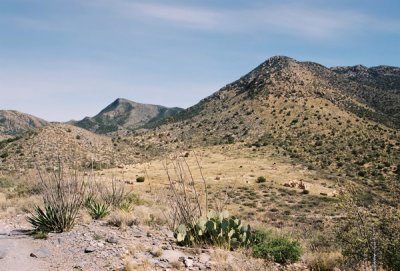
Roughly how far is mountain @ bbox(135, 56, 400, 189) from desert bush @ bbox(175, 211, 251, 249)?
3862 centimetres

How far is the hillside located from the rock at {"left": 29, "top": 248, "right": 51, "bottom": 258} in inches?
1462

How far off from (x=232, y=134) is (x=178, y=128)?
1579 cm

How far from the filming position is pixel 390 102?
85.2 meters

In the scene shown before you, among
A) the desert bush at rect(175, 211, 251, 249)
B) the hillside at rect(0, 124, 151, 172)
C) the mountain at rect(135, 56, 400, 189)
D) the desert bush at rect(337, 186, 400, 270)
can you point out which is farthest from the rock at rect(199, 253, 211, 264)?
the mountain at rect(135, 56, 400, 189)

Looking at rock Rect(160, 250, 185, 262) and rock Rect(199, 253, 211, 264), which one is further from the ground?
rock Rect(199, 253, 211, 264)

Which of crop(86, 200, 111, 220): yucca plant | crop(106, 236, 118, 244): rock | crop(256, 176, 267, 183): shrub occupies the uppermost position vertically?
crop(86, 200, 111, 220): yucca plant

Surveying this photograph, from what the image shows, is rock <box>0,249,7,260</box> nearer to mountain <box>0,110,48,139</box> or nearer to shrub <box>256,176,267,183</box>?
shrub <box>256,176,267,183</box>

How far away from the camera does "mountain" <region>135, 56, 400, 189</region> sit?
2248 inches

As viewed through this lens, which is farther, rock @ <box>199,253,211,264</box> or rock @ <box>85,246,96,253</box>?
rock @ <box>85,246,96,253</box>

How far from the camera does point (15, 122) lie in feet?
570

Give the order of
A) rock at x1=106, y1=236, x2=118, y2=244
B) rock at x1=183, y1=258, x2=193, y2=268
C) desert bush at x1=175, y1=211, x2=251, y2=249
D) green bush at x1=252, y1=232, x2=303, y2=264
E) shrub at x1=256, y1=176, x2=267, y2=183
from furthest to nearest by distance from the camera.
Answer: shrub at x1=256, y1=176, x2=267, y2=183, rock at x1=106, y1=236, x2=118, y2=244, desert bush at x1=175, y1=211, x2=251, y2=249, green bush at x1=252, y1=232, x2=303, y2=264, rock at x1=183, y1=258, x2=193, y2=268

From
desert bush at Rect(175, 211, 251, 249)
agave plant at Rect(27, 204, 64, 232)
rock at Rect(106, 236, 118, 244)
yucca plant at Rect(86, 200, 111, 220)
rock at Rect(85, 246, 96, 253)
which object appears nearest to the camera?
rock at Rect(85, 246, 96, 253)

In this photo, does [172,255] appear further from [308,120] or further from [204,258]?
[308,120]

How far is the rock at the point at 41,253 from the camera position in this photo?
9613 millimetres
